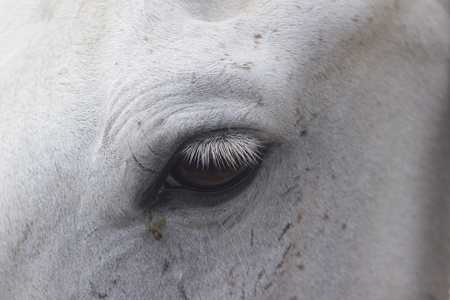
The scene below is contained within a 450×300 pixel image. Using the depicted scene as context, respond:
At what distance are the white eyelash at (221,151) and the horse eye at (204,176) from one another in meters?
0.01

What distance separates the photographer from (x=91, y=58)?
1177 mm

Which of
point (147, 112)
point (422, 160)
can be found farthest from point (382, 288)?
point (147, 112)

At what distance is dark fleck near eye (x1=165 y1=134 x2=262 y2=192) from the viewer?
1.15m

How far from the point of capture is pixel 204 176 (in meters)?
1.21

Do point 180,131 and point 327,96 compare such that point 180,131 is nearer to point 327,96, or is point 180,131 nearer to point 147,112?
point 147,112

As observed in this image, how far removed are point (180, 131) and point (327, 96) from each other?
47 cm

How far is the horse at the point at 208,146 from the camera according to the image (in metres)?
1.14

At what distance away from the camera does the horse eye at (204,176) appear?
3.92 feet

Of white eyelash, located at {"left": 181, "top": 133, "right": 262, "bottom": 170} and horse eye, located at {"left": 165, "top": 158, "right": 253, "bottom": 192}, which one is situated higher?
white eyelash, located at {"left": 181, "top": 133, "right": 262, "bottom": 170}

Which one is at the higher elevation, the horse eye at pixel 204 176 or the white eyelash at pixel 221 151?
the white eyelash at pixel 221 151

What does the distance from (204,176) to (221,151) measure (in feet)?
0.32

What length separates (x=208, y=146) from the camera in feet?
3.78

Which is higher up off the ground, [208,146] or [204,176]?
[208,146]

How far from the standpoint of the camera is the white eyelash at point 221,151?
3.78ft
